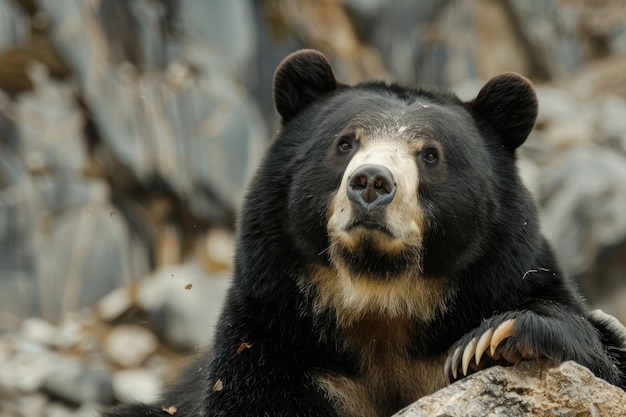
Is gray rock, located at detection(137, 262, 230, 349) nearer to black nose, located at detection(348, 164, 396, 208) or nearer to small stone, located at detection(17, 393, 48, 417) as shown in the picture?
small stone, located at detection(17, 393, 48, 417)

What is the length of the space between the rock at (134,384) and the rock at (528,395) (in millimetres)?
9804

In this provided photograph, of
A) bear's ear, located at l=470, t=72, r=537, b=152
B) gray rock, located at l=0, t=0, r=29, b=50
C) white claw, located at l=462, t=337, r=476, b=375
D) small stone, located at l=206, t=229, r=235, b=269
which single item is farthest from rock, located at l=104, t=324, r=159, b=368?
white claw, located at l=462, t=337, r=476, b=375

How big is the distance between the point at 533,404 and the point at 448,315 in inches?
43.0

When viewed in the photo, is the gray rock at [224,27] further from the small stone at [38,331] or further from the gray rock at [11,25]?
the small stone at [38,331]

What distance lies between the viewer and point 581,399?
410 centimetres

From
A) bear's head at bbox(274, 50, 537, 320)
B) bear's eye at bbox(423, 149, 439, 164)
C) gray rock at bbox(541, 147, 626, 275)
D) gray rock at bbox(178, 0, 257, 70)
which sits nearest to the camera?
bear's head at bbox(274, 50, 537, 320)

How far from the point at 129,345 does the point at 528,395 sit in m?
11.6

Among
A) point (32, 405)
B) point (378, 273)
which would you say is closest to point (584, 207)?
point (32, 405)

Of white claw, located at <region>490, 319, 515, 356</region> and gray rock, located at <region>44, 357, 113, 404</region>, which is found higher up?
gray rock, located at <region>44, 357, 113, 404</region>

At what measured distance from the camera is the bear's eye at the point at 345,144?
5.14 meters

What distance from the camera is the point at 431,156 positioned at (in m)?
5.07

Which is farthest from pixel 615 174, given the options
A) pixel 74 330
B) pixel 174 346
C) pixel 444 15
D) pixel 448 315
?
pixel 448 315

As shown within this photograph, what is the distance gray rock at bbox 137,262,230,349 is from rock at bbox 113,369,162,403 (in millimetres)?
952

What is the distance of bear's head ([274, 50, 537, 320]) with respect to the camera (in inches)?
184
